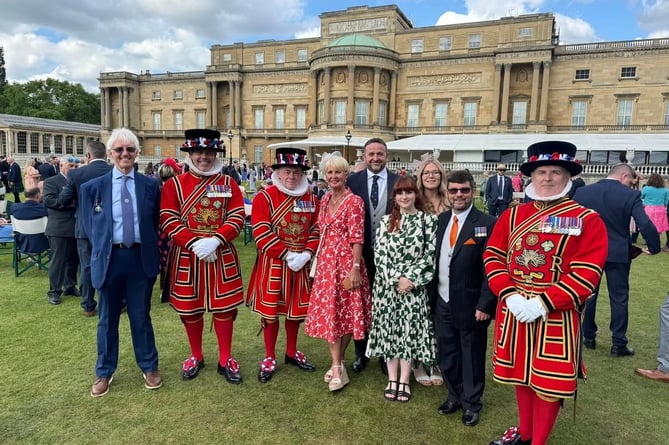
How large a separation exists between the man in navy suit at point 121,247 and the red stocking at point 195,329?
0.35 meters

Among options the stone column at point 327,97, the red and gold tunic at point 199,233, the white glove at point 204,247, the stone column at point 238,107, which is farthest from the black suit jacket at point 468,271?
the stone column at point 238,107

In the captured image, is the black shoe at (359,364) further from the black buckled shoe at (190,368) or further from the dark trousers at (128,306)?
the dark trousers at (128,306)

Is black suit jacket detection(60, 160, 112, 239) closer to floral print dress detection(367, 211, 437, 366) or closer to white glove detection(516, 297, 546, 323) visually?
floral print dress detection(367, 211, 437, 366)

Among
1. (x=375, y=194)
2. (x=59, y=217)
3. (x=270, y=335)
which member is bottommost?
(x=270, y=335)

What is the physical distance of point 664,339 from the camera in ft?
13.8

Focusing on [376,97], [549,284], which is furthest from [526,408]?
[376,97]

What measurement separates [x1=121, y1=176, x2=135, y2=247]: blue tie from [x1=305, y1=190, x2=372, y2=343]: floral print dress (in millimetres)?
1626

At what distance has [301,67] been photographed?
4453cm

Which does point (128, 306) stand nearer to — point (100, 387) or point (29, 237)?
point (100, 387)

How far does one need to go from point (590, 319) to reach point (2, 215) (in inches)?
454

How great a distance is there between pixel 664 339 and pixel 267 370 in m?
3.89

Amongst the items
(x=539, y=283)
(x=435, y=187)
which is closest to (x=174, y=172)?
(x=435, y=187)

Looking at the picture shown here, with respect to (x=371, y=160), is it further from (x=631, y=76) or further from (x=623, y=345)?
(x=631, y=76)

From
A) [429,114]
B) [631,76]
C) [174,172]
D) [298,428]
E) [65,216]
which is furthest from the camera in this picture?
[429,114]
